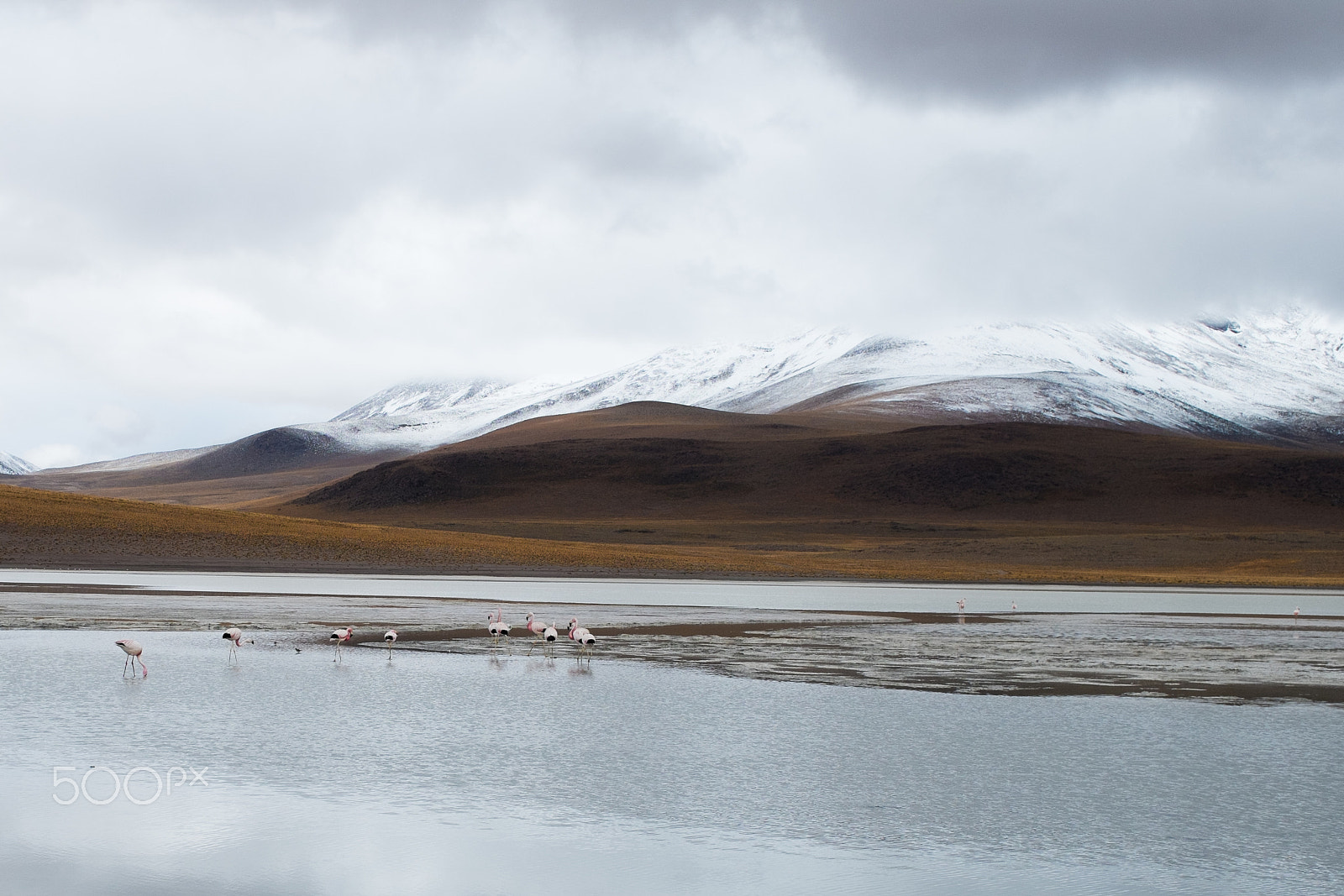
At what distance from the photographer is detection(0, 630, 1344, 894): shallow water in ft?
29.0

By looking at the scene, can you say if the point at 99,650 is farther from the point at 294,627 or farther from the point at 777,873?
the point at 777,873

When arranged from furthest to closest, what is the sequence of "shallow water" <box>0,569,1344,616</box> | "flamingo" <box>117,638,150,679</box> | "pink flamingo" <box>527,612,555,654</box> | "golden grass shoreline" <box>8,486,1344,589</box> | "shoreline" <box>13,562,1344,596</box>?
"golden grass shoreline" <box>8,486,1344,589</box>, "shoreline" <box>13,562,1344,596</box>, "shallow water" <box>0,569,1344,616</box>, "pink flamingo" <box>527,612,555,654</box>, "flamingo" <box>117,638,150,679</box>

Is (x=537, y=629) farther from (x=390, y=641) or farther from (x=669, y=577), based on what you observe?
(x=669, y=577)

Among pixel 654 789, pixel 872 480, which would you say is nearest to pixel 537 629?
pixel 654 789

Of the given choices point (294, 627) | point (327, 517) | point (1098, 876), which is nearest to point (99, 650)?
point (294, 627)

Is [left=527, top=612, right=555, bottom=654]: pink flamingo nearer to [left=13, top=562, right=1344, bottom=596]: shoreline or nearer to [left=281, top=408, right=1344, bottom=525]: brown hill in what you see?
[left=13, top=562, right=1344, bottom=596]: shoreline

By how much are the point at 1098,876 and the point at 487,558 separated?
48391 millimetres

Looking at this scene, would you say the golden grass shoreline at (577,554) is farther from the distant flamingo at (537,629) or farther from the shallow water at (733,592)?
the distant flamingo at (537,629)

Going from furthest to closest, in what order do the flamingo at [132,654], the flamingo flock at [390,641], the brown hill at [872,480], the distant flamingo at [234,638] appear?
the brown hill at [872,480] → the distant flamingo at [234,638] → the flamingo flock at [390,641] → the flamingo at [132,654]

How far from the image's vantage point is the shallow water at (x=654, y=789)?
29.0 ft


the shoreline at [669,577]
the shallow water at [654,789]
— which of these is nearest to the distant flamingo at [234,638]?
the shallow water at [654,789]

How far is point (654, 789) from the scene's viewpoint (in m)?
11.2

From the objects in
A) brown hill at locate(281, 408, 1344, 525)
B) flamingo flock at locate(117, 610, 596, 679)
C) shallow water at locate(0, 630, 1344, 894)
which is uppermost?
brown hill at locate(281, 408, 1344, 525)

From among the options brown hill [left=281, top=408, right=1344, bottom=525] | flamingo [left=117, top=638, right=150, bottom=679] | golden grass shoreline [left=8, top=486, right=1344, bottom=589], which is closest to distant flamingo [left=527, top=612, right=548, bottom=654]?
flamingo [left=117, top=638, right=150, bottom=679]
